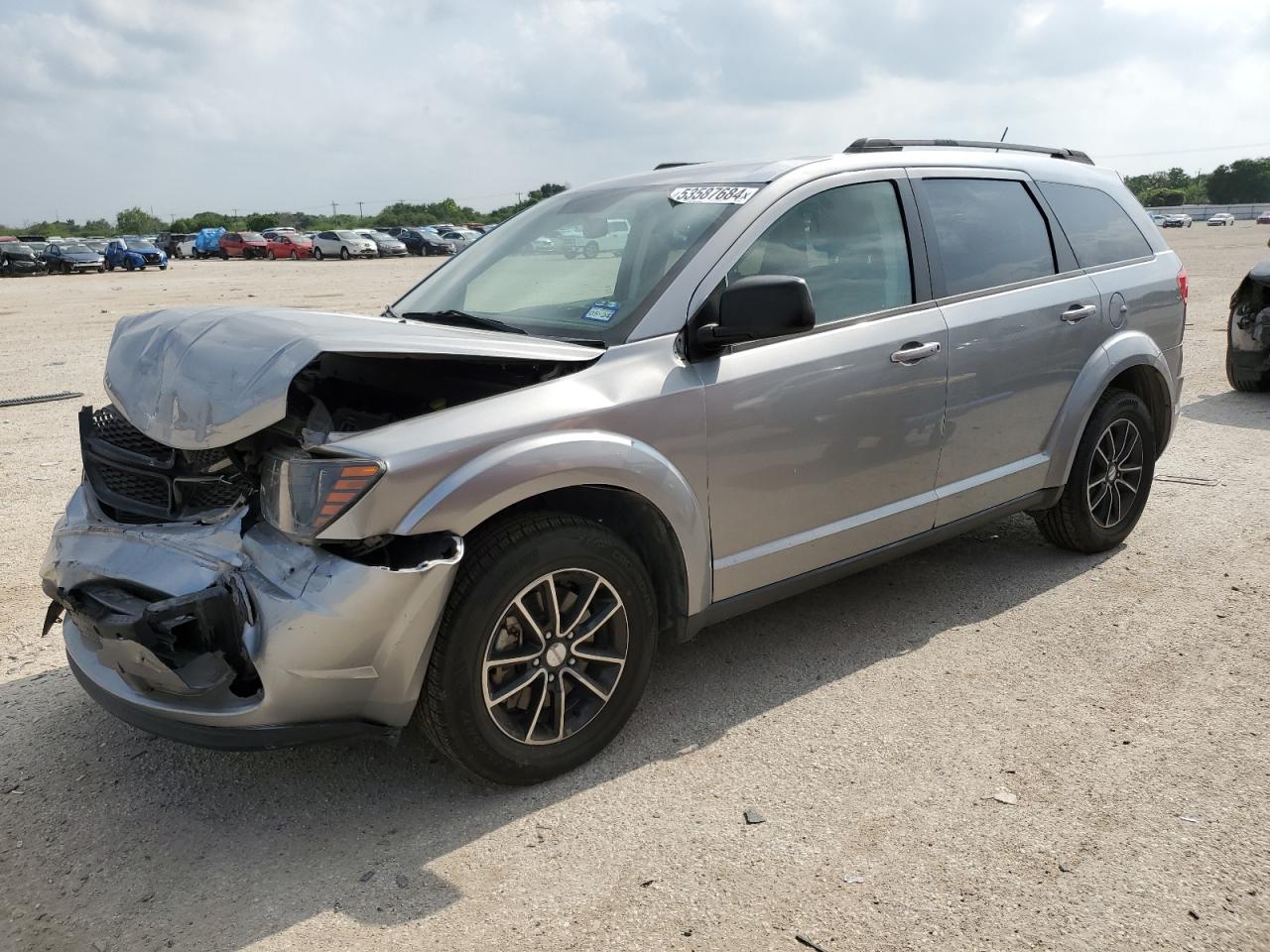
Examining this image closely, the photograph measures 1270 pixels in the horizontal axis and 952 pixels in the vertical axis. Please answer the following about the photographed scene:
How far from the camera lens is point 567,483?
10.0 feet

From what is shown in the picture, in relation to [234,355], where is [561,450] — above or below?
below

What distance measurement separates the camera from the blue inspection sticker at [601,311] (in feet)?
11.5

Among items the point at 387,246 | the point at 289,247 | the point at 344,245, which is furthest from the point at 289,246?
the point at 387,246

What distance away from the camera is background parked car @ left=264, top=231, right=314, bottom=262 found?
50500 mm

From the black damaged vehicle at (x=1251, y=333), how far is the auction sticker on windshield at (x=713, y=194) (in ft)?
22.6

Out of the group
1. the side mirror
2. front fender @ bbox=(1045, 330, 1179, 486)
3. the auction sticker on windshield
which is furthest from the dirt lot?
the auction sticker on windshield

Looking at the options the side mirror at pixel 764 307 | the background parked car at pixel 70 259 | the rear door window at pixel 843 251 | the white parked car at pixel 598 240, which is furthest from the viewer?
the background parked car at pixel 70 259

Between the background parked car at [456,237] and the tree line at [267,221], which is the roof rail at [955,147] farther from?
the tree line at [267,221]

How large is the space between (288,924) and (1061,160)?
465 centimetres

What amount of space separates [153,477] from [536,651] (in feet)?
4.27

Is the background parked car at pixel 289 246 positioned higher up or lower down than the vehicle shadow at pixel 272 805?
higher up

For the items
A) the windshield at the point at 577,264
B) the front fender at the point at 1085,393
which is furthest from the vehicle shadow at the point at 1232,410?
the windshield at the point at 577,264

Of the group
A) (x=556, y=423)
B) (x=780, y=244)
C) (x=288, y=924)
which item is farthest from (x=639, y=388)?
(x=288, y=924)

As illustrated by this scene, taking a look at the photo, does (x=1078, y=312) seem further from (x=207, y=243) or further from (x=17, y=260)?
(x=207, y=243)
